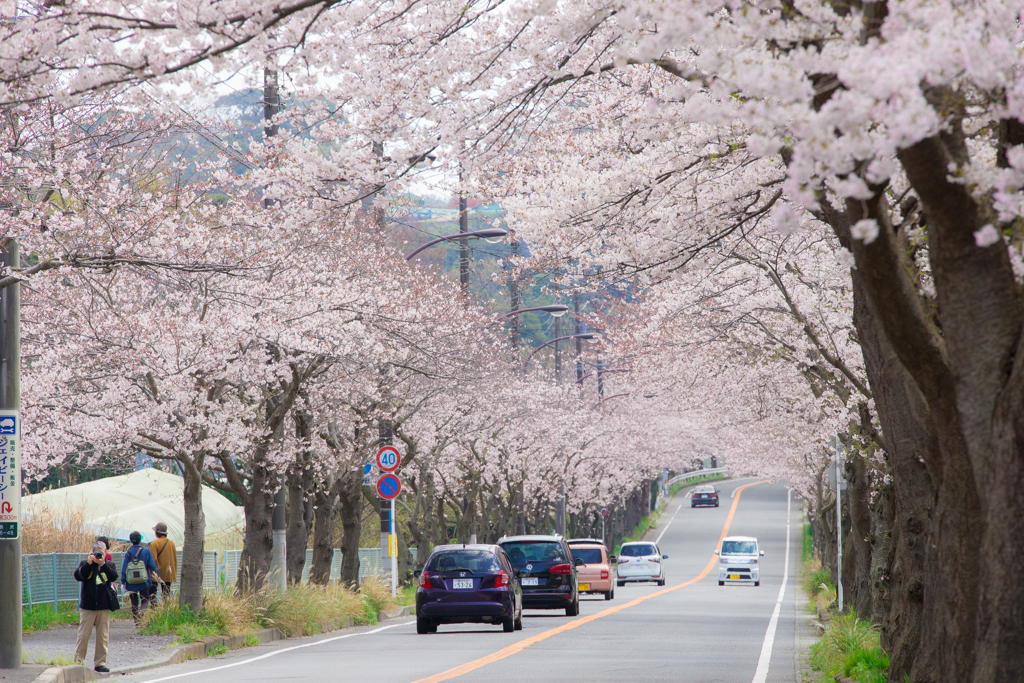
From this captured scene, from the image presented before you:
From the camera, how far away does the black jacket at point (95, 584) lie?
13984 millimetres

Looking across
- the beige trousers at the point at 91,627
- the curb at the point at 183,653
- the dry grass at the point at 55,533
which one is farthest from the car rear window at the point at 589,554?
the beige trousers at the point at 91,627

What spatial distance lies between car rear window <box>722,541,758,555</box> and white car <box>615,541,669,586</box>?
2.61 metres

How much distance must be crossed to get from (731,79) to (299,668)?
36.5 feet

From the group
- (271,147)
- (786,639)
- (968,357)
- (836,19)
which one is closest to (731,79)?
(836,19)

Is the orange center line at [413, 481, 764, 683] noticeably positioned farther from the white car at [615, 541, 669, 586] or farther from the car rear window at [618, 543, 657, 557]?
the car rear window at [618, 543, 657, 557]

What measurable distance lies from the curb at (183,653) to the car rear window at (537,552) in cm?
307

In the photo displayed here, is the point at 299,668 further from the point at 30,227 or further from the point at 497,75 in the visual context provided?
the point at 497,75

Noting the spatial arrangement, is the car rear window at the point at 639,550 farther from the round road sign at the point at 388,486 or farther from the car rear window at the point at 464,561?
the car rear window at the point at 464,561

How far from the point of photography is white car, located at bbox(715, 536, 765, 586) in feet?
153

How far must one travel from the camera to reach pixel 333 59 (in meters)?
8.68

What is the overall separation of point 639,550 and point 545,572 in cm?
2366

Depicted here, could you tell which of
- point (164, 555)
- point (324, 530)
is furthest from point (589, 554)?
point (164, 555)

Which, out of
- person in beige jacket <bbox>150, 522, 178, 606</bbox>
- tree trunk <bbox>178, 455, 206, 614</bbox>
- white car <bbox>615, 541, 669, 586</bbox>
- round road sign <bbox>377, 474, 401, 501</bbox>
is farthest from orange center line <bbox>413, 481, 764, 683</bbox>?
white car <bbox>615, 541, 669, 586</bbox>

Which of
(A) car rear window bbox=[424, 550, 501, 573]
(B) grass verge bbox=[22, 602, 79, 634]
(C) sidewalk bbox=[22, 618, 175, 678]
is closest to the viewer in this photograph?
(C) sidewalk bbox=[22, 618, 175, 678]
